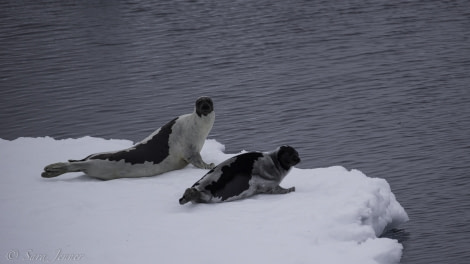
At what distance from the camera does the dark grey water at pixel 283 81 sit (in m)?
14.5

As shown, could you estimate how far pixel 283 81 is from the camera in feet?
68.2

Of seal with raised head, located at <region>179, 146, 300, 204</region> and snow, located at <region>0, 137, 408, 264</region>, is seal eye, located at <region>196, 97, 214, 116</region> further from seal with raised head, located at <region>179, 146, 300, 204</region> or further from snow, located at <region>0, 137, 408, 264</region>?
seal with raised head, located at <region>179, 146, 300, 204</region>

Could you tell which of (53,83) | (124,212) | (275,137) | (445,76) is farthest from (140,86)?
(124,212)

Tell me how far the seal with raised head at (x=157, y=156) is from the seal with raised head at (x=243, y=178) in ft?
4.06

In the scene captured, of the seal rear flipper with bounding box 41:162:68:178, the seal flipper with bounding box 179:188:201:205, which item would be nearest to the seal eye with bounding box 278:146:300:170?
the seal flipper with bounding box 179:188:201:205

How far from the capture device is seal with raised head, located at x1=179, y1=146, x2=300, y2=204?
33.1 ft

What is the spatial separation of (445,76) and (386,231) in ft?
31.9

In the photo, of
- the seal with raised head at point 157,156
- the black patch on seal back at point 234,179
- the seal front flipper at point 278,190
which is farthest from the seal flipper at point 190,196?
the seal with raised head at point 157,156

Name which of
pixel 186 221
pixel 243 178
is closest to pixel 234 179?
pixel 243 178

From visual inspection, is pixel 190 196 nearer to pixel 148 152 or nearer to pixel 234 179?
pixel 234 179

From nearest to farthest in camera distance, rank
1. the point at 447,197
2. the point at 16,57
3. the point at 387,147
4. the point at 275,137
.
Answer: the point at 447,197 → the point at 387,147 → the point at 275,137 → the point at 16,57

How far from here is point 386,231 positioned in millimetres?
11086

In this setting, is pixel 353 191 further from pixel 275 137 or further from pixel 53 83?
pixel 53 83

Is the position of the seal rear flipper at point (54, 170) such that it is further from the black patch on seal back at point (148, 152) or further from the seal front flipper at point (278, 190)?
the seal front flipper at point (278, 190)
